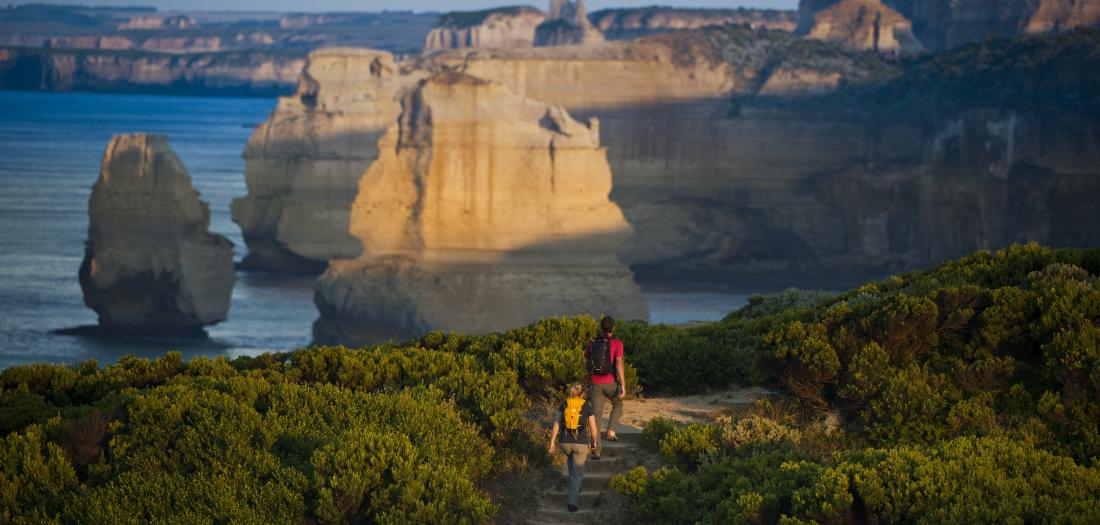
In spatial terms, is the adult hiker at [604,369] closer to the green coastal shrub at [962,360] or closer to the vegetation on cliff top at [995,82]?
the green coastal shrub at [962,360]

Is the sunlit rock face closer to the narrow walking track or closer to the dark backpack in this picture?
the narrow walking track

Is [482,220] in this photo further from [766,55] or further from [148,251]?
[766,55]

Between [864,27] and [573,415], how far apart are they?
110890mm

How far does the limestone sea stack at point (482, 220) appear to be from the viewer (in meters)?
53.3

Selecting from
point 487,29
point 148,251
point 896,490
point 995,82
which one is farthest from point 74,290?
point 487,29

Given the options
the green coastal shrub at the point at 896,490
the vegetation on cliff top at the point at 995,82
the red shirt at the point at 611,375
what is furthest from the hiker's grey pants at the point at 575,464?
the vegetation on cliff top at the point at 995,82

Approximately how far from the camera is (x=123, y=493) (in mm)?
14000

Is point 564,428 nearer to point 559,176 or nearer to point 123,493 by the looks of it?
point 123,493

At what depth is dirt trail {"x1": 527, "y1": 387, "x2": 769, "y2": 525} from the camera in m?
14.9

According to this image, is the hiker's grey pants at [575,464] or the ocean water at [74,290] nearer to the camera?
the hiker's grey pants at [575,464]

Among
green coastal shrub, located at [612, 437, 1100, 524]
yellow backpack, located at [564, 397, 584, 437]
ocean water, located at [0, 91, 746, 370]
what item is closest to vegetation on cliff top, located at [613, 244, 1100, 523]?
green coastal shrub, located at [612, 437, 1100, 524]

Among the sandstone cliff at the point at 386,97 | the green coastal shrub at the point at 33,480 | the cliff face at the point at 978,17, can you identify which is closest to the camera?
the green coastal shrub at the point at 33,480

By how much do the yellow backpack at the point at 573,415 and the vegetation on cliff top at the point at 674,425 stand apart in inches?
25.8

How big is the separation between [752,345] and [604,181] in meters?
35.9
